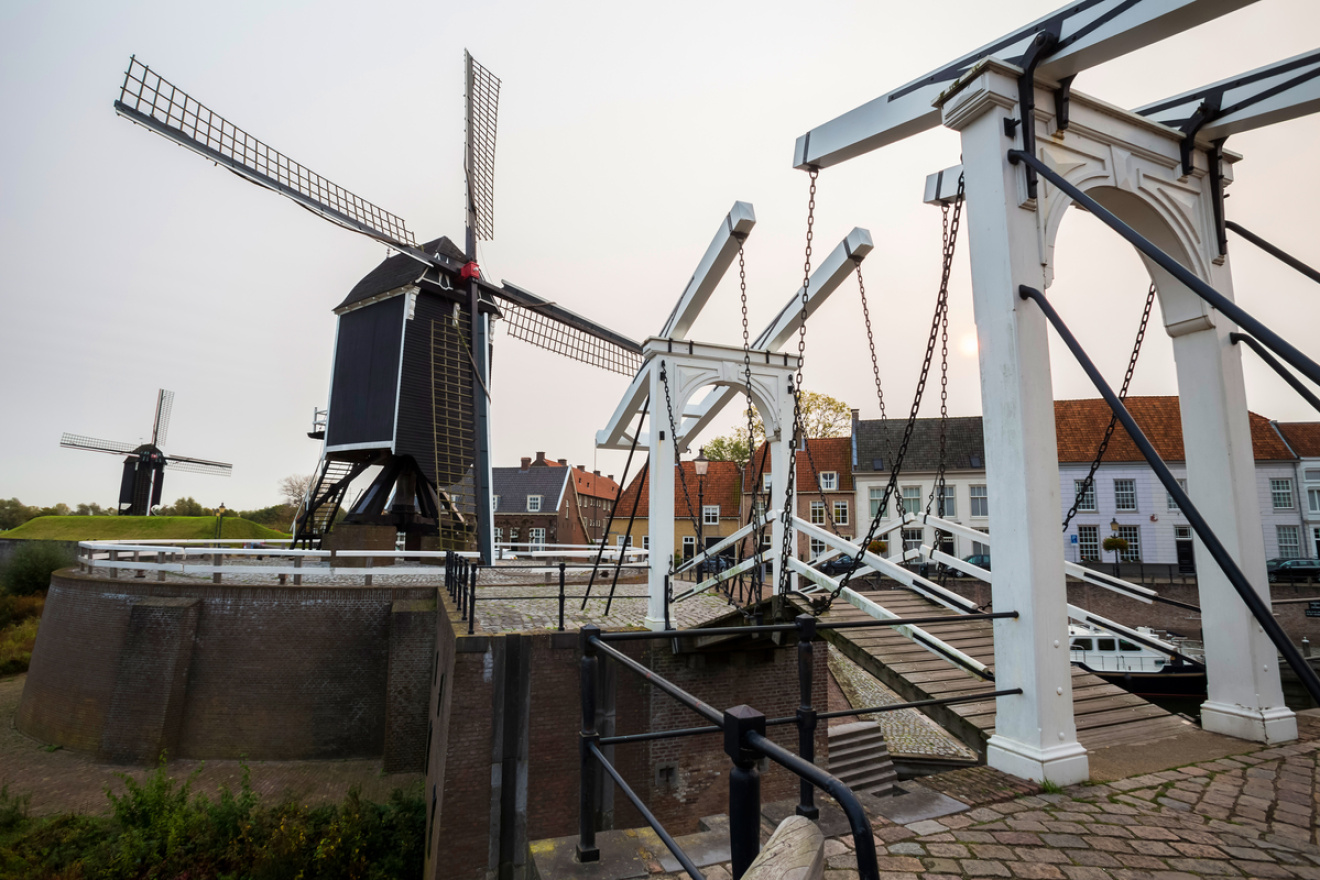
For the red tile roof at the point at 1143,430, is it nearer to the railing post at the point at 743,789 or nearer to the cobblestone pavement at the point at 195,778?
the cobblestone pavement at the point at 195,778

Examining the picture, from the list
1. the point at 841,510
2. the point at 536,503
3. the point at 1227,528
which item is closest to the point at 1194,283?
the point at 1227,528

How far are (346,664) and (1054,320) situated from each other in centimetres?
1327

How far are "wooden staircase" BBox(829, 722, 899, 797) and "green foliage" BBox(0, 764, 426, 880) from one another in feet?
22.8

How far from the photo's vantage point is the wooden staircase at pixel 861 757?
11.3 meters

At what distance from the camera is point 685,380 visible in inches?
330

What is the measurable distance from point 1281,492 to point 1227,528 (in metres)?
34.4

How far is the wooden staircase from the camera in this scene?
11281 millimetres

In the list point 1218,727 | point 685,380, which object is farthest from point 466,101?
point 1218,727

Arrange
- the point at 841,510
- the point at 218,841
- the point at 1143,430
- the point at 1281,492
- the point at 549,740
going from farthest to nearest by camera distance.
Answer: the point at 841,510, the point at 1143,430, the point at 1281,492, the point at 218,841, the point at 549,740

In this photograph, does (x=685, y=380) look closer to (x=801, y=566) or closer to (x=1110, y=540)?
(x=801, y=566)

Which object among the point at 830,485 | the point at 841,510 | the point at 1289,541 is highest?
the point at 830,485

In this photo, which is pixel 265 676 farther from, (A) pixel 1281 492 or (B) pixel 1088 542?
(A) pixel 1281 492

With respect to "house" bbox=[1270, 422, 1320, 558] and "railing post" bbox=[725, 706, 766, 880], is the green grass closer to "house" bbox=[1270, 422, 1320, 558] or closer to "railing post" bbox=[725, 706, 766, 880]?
"railing post" bbox=[725, 706, 766, 880]

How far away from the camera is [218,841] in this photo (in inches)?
361
